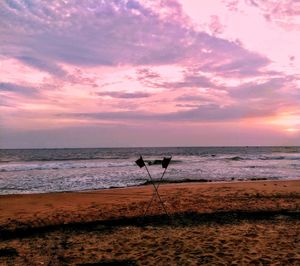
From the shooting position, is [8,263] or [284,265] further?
[8,263]

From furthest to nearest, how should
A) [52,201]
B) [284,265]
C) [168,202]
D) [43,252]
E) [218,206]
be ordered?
1. [52,201]
2. [168,202]
3. [218,206]
4. [43,252]
5. [284,265]

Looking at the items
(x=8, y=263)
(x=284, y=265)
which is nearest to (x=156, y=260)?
(x=284, y=265)

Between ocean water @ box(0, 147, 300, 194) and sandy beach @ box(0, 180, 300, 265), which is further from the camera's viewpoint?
ocean water @ box(0, 147, 300, 194)

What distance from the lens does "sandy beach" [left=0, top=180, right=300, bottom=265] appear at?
745 centimetres

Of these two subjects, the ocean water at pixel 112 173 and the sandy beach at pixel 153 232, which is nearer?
the sandy beach at pixel 153 232

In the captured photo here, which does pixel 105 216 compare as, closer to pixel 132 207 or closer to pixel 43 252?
pixel 132 207

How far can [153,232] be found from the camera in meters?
9.62

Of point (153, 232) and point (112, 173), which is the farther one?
point (112, 173)

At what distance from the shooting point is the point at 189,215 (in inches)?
466

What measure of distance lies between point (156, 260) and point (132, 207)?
259 inches

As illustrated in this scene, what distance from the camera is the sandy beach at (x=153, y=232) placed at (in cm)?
745

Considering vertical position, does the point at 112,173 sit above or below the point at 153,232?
below

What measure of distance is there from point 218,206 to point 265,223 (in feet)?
A: 10.3

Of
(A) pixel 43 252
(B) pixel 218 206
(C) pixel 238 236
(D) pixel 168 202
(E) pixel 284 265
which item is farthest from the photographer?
(D) pixel 168 202
